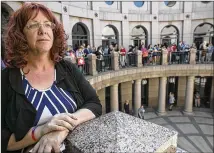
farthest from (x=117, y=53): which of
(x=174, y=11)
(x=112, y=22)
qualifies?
(x=174, y=11)

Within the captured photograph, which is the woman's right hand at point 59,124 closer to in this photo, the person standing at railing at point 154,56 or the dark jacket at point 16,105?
the dark jacket at point 16,105

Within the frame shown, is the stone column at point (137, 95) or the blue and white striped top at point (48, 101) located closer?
the blue and white striped top at point (48, 101)

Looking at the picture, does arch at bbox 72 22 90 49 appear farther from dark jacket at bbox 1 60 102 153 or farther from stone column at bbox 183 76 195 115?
dark jacket at bbox 1 60 102 153

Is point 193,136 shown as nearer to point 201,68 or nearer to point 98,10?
point 201,68

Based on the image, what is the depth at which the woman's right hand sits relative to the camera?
49.2 inches

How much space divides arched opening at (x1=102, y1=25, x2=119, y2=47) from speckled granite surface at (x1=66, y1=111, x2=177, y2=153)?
18305mm

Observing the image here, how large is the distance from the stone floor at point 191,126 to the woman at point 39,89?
13.0 metres

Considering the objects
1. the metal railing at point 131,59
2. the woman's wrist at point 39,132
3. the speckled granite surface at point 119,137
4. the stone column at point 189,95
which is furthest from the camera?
the stone column at point 189,95

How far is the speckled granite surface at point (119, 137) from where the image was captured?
1164mm

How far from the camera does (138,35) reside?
70.0ft

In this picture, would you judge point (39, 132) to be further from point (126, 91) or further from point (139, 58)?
point (126, 91)

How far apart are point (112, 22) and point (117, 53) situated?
6.71 metres

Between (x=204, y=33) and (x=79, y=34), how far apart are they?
1398 centimetres

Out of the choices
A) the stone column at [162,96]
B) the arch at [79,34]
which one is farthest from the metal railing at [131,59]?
the arch at [79,34]
